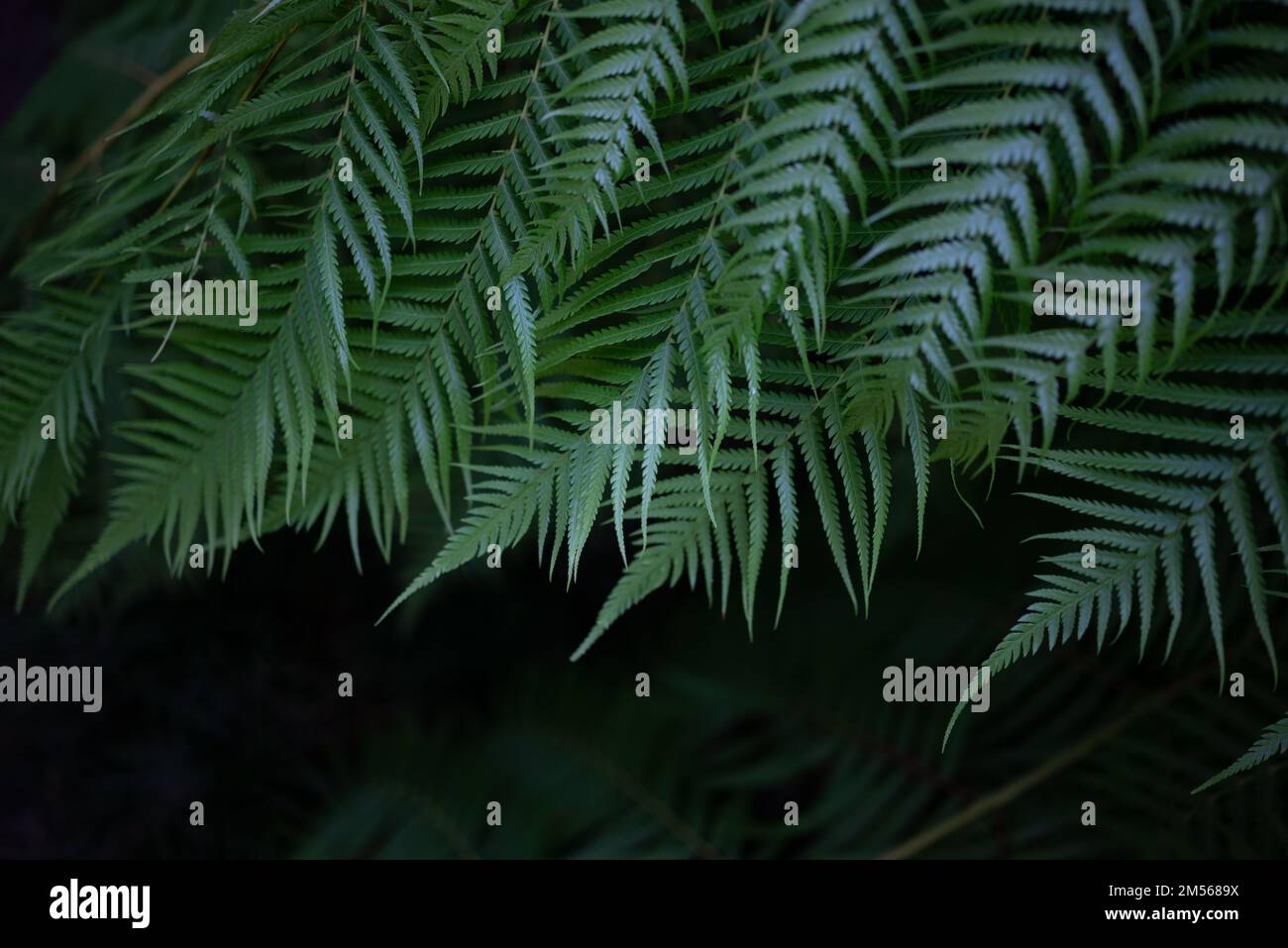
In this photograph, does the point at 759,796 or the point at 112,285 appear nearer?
the point at 112,285

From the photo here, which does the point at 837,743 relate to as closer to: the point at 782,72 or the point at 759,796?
the point at 759,796

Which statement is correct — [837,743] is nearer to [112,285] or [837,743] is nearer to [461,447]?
[461,447]

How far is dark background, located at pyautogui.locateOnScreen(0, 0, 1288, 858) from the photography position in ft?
5.15

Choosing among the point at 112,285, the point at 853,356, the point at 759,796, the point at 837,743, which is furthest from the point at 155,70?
the point at 759,796

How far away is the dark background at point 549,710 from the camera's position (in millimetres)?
1568

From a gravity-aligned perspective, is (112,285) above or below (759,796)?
above

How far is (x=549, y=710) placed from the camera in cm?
198

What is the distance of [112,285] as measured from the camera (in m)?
1.28
